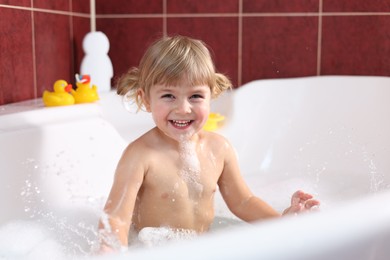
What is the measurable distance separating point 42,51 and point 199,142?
2.79 ft

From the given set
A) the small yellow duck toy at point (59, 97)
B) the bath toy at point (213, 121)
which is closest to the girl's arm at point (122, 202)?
the small yellow duck toy at point (59, 97)

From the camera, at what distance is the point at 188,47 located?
1138mm

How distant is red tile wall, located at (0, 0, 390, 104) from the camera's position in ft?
6.74

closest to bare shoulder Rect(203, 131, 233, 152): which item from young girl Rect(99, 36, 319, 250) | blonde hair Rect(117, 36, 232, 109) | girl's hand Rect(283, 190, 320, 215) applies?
young girl Rect(99, 36, 319, 250)

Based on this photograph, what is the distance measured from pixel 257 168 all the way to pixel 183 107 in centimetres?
91

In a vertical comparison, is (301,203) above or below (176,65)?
below

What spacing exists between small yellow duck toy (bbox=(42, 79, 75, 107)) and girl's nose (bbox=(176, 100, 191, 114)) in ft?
1.77

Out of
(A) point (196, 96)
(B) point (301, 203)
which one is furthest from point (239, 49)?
(B) point (301, 203)

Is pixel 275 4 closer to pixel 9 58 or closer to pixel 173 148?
pixel 9 58

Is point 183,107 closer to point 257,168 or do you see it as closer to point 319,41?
point 257,168

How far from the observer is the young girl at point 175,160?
1.10 meters

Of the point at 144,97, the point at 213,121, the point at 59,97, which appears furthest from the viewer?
the point at 213,121

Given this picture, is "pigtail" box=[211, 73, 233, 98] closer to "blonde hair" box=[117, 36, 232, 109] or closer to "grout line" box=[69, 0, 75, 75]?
"blonde hair" box=[117, 36, 232, 109]

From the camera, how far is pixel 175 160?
1185mm
